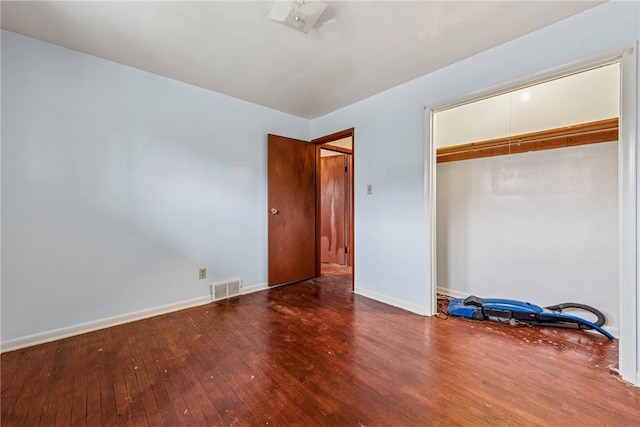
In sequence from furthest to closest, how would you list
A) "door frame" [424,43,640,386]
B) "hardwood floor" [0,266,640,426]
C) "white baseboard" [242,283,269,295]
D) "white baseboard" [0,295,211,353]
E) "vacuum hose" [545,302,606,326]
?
"white baseboard" [242,283,269,295] < "vacuum hose" [545,302,606,326] < "white baseboard" [0,295,211,353] < "door frame" [424,43,640,386] < "hardwood floor" [0,266,640,426]

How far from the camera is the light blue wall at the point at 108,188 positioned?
1979 millimetres

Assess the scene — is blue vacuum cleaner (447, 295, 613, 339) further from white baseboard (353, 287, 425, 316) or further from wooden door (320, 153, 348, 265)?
wooden door (320, 153, 348, 265)

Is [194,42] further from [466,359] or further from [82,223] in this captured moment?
[466,359]

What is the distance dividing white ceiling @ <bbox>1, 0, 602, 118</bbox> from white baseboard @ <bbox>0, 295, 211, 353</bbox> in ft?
7.48

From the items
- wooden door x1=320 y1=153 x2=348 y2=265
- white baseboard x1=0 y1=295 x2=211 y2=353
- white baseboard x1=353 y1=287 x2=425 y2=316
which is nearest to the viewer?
white baseboard x1=0 y1=295 x2=211 y2=353

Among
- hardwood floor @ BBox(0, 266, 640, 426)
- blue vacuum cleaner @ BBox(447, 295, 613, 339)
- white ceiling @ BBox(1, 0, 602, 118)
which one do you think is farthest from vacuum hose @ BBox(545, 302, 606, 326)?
white ceiling @ BBox(1, 0, 602, 118)

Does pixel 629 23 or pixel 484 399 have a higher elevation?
pixel 629 23

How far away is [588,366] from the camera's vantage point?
5.55ft

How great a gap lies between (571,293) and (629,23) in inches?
81.3

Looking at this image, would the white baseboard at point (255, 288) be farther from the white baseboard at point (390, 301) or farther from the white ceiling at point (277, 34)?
the white ceiling at point (277, 34)

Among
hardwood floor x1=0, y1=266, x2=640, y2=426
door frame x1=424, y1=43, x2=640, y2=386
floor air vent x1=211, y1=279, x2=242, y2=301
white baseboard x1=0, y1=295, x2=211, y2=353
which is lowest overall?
hardwood floor x1=0, y1=266, x2=640, y2=426

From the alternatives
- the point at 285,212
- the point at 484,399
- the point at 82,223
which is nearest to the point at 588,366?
the point at 484,399

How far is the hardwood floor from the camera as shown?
1322 millimetres

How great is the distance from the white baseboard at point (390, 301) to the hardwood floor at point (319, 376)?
18cm
